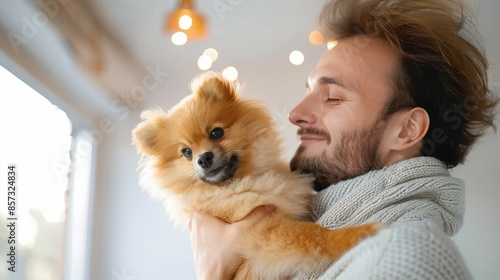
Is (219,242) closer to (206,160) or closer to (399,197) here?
(206,160)

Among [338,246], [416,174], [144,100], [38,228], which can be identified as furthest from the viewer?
[144,100]

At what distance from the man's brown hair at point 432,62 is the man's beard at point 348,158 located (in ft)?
0.31

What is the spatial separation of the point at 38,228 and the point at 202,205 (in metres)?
1.77

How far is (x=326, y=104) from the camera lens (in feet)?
5.63

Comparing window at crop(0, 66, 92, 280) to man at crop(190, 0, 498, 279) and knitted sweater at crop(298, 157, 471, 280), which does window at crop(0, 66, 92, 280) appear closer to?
man at crop(190, 0, 498, 279)

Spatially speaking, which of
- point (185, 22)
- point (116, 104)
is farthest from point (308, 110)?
point (116, 104)

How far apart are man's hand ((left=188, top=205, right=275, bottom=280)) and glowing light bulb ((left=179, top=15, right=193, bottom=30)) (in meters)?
1.21

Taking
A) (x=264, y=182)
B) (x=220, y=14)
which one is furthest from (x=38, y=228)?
(x=264, y=182)

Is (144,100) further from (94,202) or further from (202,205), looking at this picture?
(202,205)

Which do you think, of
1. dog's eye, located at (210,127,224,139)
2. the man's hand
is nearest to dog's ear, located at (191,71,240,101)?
dog's eye, located at (210,127,224,139)

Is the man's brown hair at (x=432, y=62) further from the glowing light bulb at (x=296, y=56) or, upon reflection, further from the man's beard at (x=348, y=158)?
the glowing light bulb at (x=296, y=56)

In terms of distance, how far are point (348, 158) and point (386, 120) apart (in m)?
0.20

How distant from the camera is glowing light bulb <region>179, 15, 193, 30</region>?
2453 millimetres

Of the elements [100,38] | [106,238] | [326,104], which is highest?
[100,38]
